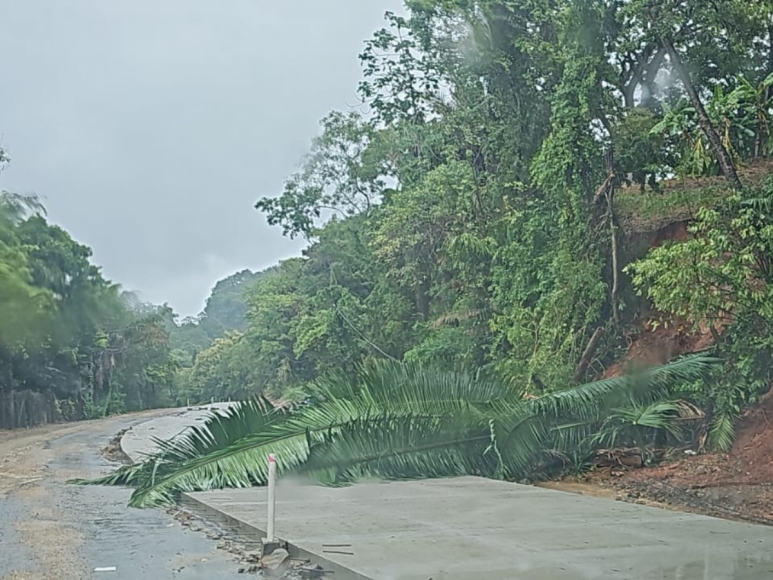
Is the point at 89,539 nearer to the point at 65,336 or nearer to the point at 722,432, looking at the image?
the point at 722,432

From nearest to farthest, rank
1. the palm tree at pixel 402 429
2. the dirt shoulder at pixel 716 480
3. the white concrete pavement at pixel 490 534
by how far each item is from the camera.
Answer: the white concrete pavement at pixel 490 534 → the dirt shoulder at pixel 716 480 → the palm tree at pixel 402 429

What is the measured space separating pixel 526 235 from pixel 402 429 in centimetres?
983

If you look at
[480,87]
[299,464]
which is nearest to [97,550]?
[299,464]

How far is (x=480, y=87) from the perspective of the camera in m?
25.9

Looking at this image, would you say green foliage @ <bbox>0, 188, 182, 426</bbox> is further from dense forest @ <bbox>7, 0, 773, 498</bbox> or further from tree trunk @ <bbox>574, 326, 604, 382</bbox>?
tree trunk @ <bbox>574, 326, 604, 382</bbox>

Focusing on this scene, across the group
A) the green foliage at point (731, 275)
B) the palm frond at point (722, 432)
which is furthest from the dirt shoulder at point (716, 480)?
the green foliage at point (731, 275)

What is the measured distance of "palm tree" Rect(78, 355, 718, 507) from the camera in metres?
14.1

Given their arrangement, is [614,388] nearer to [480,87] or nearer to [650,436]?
[650,436]

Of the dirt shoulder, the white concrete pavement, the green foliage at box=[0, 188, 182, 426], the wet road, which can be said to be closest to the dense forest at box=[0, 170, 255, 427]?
the green foliage at box=[0, 188, 182, 426]

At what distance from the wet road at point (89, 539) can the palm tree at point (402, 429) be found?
110cm

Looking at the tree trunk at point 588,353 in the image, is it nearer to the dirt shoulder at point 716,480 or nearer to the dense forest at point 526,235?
the dense forest at point 526,235

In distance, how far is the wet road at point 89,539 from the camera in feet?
27.6

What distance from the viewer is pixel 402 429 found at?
49.6ft

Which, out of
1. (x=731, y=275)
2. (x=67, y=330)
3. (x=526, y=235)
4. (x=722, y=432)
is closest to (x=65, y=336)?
(x=67, y=330)
